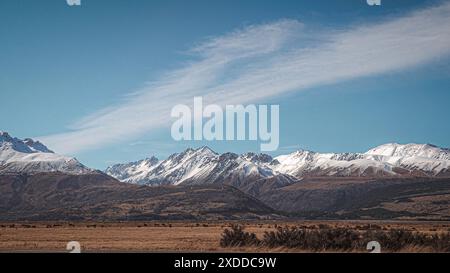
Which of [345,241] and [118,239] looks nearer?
[345,241]

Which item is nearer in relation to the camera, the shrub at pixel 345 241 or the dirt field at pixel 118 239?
the shrub at pixel 345 241

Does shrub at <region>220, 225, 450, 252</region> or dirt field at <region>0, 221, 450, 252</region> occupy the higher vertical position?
shrub at <region>220, 225, 450, 252</region>

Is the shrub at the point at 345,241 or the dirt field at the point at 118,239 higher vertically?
the shrub at the point at 345,241

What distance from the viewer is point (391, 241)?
40094mm

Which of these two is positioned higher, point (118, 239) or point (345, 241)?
point (345, 241)

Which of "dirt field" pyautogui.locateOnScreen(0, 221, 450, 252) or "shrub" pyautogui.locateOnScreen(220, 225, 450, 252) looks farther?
"dirt field" pyautogui.locateOnScreen(0, 221, 450, 252)
